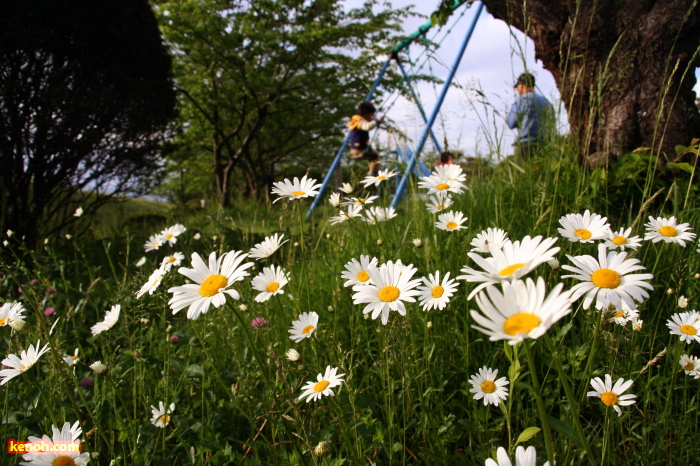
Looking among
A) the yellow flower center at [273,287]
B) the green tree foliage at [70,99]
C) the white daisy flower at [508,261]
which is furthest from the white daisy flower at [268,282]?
the green tree foliage at [70,99]

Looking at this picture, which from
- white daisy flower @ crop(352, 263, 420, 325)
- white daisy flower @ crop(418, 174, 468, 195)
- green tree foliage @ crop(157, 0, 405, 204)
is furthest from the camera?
green tree foliage @ crop(157, 0, 405, 204)

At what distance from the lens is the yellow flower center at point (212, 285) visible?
927mm

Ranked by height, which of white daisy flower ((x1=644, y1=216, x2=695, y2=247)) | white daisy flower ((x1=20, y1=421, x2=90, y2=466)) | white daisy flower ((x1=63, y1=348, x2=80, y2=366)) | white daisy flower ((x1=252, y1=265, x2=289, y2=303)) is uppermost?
white daisy flower ((x1=644, y1=216, x2=695, y2=247))

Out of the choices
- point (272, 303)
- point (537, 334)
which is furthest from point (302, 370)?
point (537, 334)

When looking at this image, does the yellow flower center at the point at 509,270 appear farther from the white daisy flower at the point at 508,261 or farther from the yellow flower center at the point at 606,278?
the yellow flower center at the point at 606,278

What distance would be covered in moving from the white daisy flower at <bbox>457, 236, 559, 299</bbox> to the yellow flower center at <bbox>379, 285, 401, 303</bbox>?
1.06ft

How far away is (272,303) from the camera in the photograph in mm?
1953

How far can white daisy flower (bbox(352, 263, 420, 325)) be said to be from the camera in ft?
3.22

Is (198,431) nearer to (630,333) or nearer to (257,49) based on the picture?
(630,333)

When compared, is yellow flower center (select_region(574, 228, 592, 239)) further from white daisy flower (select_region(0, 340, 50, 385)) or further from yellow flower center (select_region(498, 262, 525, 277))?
white daisy flower (select_region(0, 340, 50, 385))

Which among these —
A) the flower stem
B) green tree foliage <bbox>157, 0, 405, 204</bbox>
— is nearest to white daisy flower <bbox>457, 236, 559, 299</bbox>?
the flower stem

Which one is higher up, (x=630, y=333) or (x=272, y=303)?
(x=630, y=333)

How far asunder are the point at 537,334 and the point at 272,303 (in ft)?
5.31

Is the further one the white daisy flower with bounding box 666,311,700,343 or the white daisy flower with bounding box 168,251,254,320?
the white daisy flower with bounding box 666,311,700,343
